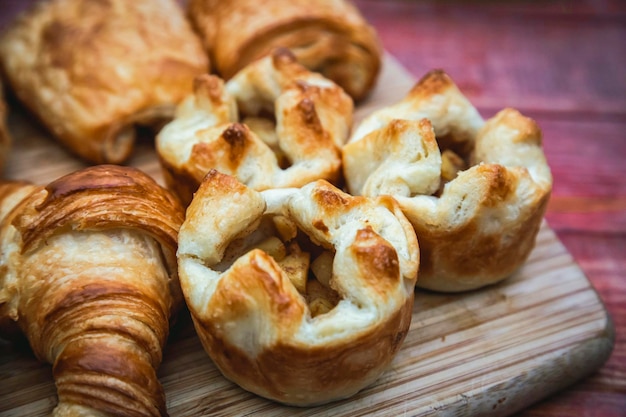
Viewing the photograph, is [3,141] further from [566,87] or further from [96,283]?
[566,87]

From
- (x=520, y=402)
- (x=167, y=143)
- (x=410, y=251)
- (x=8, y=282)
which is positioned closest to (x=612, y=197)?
(x=520, y=402)

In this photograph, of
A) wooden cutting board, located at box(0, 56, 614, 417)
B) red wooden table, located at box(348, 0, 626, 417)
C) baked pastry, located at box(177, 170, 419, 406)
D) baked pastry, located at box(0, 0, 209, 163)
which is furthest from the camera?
baked pastry, located at box(0, 0, 209, 163)

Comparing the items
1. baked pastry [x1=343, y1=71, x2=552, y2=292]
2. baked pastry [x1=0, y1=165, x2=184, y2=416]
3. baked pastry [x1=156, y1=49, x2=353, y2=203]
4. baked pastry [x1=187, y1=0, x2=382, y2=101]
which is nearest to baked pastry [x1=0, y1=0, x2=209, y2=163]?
baked pastry [x1=187, y1=0, x2=382, y2=101]

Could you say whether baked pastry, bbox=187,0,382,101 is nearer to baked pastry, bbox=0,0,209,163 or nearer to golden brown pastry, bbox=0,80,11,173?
baked pastry, bbox=0,0,209,163

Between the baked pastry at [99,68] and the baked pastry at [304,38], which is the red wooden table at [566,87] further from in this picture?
the baked pastry at [99,68]

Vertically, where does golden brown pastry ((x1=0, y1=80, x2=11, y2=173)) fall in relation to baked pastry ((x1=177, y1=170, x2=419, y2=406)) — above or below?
below

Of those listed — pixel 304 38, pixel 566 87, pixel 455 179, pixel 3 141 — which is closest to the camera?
pixel 455 179

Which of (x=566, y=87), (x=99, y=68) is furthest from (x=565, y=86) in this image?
(x=99, y=68)

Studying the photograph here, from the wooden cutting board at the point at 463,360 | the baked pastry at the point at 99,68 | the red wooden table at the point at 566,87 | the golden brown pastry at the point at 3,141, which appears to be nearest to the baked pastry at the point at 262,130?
the baked pastry at the point at 99,68
